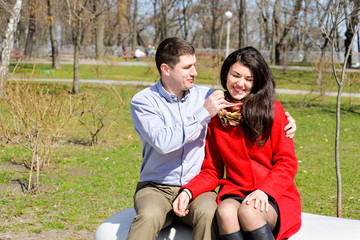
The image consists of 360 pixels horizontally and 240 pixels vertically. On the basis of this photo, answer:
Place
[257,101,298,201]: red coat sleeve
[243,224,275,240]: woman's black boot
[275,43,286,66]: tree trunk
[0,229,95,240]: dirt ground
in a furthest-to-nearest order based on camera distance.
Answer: [275,43,286,66]: tree trunk
[0,229,95,240]: dirt ground
[257,101,298,201]: red coat sleeve
[243,224,275,240]: woman's black boot

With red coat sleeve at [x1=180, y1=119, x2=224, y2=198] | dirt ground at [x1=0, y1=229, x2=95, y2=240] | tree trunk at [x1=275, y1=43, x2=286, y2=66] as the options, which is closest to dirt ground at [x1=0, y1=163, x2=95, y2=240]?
dirt ground at [x1=0, y1=229, x2=95, y2=240]

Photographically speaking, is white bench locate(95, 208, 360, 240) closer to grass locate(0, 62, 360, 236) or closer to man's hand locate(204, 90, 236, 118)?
man's hand locate(204, 90, 236, 118)

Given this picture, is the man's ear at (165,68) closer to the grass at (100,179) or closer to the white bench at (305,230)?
the white bench at (305,230)

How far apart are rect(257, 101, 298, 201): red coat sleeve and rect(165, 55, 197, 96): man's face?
1.98 feet

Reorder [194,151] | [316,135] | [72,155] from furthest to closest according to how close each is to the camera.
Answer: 1. [316,135]
2. [72,155]
3. [194,151]

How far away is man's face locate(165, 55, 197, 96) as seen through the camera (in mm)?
3184

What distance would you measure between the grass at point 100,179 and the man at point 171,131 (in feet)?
6.49

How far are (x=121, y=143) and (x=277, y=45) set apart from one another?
22.8 metres

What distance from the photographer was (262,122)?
2922 millimetres

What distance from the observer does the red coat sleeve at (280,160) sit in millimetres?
2867

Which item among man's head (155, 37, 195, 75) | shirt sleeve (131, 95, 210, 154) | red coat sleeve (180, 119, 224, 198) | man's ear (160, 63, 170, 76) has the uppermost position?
man's head (155, 37, 195, 75)

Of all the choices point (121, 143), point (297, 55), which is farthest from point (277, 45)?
point (121, 143)

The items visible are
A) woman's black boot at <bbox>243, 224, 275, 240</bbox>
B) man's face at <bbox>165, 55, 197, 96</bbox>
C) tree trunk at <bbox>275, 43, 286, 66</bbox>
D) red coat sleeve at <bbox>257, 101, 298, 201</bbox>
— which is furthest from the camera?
tree trunk at <bbox>275, 43, 286, 66</bbox>

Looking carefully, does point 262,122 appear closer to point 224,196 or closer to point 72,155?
point 224,196
